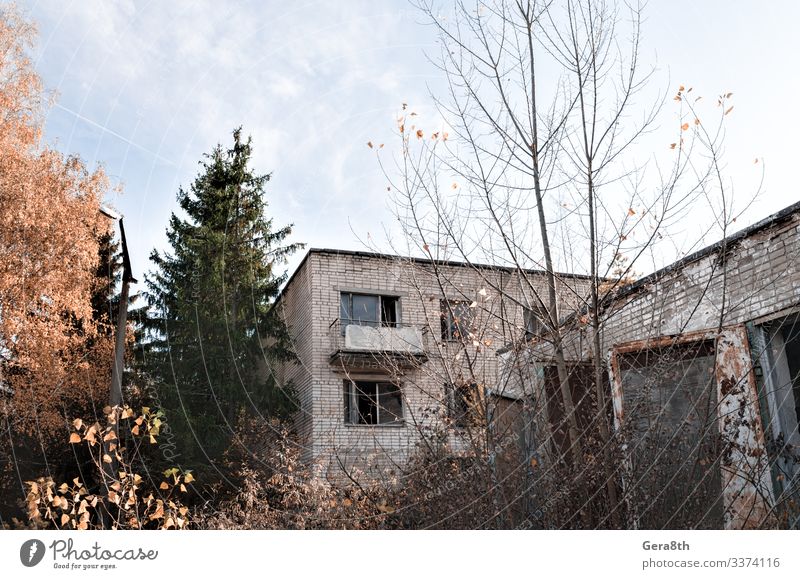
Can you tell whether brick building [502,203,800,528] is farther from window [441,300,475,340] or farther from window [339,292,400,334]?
window [339,292,400,334]

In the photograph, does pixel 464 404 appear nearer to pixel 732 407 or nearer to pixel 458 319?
pixel 458 319

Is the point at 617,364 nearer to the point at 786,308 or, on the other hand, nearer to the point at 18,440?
the point at 786,308

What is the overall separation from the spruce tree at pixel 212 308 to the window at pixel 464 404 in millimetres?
1825

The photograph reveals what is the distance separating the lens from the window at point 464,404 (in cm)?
328

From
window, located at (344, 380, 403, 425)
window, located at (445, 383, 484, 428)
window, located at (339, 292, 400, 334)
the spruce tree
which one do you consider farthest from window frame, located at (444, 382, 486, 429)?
window, located at (339, 292, 400, 334)

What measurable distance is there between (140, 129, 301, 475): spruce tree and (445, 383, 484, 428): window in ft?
5.99

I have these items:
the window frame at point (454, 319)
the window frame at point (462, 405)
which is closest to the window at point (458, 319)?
the window frame at point (454, 319)

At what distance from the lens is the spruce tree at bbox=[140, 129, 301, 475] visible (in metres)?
4.79

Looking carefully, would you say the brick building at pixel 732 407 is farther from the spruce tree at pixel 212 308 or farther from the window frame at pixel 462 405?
the spruce tree at pixel 212 308

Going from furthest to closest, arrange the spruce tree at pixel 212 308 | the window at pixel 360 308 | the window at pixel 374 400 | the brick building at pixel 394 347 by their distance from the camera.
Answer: the window at pixel 360 308
the window at pixel 374 400
the spruce tree at pixel 212 308
the brick building at pixel 394 347

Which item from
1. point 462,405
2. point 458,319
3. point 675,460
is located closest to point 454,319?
point 458,319

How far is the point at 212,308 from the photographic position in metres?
5.78

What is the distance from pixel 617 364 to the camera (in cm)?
434
